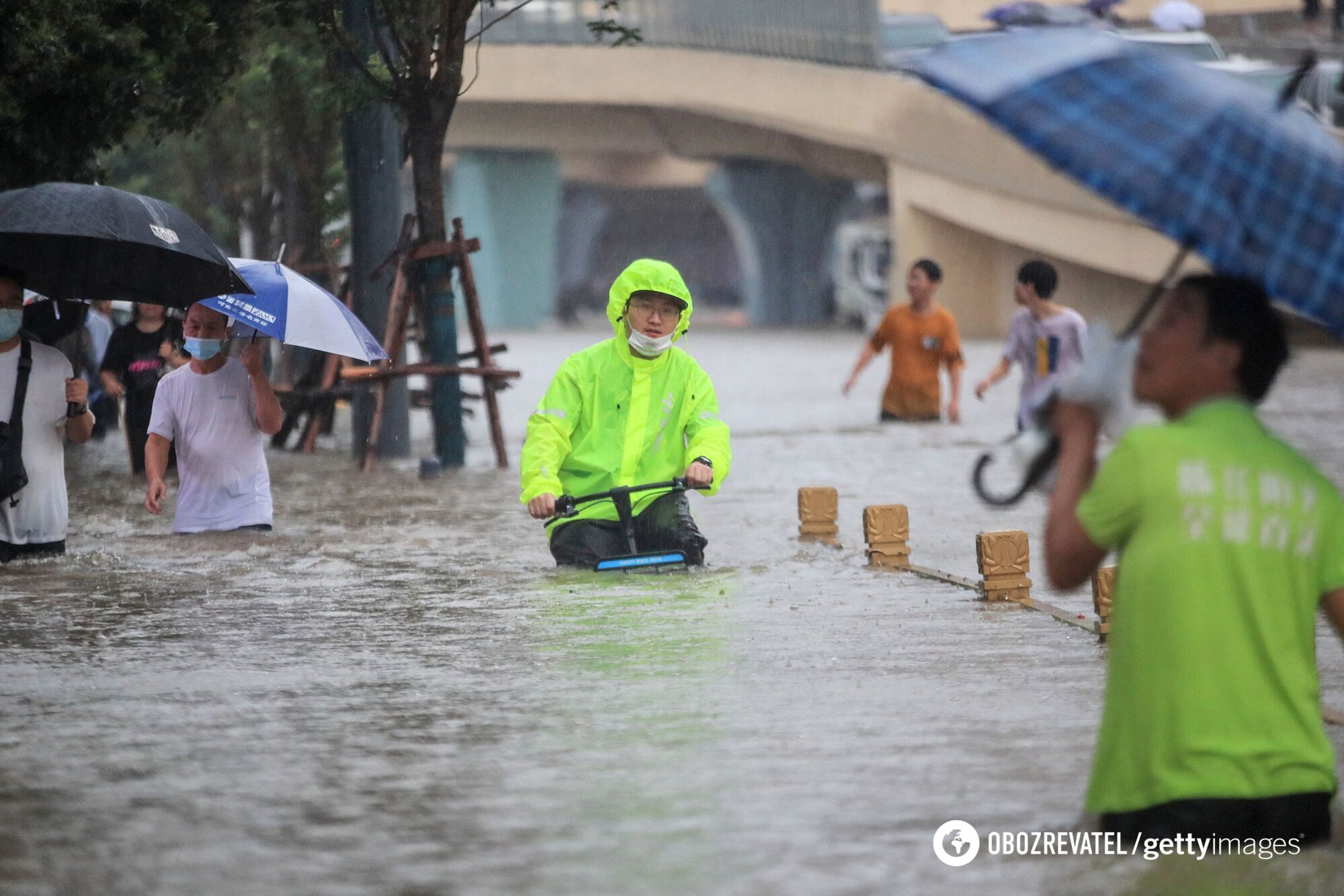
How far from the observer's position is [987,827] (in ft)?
15.8

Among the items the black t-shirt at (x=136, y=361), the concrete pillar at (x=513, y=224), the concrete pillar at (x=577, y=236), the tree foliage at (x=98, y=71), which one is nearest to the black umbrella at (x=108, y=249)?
the tree foliage at (x=98, y=71)

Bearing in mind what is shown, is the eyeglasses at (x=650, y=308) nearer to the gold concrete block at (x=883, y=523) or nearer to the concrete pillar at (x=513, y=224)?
the gold concrete block at (x=883, y=523)

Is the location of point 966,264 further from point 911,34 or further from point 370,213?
point 370,213

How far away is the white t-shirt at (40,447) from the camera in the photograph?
9523mm

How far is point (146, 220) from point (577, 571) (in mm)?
2539

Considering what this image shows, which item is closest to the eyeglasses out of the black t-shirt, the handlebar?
the handlebar

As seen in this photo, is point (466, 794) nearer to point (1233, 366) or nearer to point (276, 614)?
point (1233, 366)

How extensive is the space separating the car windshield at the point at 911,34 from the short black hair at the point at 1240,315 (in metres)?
39.4

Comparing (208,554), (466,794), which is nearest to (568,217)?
(208,554)

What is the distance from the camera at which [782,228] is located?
59.0 metres

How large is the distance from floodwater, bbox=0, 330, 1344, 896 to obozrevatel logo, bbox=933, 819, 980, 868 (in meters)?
0.04

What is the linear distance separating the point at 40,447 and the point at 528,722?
450cm

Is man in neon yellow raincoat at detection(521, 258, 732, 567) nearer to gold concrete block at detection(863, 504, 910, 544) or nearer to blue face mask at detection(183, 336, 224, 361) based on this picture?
gold concrete block at detection(863, 504, 910, 544)

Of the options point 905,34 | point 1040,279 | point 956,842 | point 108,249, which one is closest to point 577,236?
point 905,34
